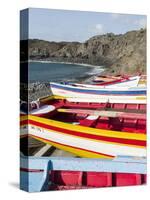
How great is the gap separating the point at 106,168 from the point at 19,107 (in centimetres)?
111

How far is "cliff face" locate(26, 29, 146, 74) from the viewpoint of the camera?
716 cm

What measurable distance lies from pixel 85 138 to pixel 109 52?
3.14 ft

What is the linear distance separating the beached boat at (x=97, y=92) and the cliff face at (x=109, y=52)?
196 millimetres

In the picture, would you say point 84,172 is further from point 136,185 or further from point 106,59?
point 106,59

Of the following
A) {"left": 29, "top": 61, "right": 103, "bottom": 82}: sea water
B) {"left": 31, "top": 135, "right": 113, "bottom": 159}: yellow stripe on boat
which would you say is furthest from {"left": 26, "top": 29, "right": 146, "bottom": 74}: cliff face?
{"left": 31, "top": 135, "right": 113, "bottom": 159}: yellow stripe on boat

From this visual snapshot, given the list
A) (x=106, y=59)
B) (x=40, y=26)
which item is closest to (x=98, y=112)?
(x=106, y=59)

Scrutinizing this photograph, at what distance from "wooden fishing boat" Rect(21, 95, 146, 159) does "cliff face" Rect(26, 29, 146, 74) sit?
0.42 metres

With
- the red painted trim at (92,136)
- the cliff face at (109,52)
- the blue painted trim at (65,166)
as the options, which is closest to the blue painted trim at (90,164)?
the blue painted trim at (65,166)

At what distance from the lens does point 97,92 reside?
742 centimetres

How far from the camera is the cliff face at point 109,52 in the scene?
23.5 ft

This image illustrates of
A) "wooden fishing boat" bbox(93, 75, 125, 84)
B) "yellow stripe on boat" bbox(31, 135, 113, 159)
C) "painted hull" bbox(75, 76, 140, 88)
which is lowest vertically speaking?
"yellow stripe on boat" bbox(31, 135, 113, 159)

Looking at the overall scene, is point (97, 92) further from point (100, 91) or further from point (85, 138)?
point (85, 138)

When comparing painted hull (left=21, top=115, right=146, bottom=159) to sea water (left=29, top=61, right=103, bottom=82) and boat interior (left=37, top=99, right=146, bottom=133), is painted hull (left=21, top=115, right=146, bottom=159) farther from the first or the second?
sea water (left=29, top=61, right=103, bottom=82)

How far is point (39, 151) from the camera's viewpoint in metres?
7.04
